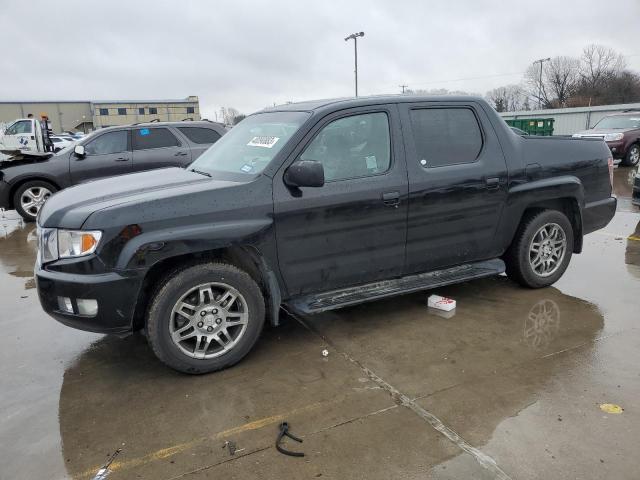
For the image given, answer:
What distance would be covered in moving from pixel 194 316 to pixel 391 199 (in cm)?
172

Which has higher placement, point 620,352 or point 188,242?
point 188,242

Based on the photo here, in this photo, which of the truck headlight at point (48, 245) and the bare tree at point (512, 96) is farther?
the bare tree at point (512, 96)

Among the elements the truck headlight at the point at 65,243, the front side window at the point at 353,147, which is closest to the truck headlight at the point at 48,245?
the truck headlight at the point at 65,243

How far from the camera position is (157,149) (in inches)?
374

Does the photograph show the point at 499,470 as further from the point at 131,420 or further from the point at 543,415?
the point at 131,420

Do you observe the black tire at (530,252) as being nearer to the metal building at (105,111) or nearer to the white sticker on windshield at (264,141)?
the white sticker on windshield at (264,141)

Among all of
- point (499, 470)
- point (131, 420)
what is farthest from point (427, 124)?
point (131, 420)

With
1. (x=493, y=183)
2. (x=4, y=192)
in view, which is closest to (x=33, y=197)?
(x=4, y=192)

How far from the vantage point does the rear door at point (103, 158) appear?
9.23 metres

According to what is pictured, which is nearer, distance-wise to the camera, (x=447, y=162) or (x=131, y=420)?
(x=131, y=420)

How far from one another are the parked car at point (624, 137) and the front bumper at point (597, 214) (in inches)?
468

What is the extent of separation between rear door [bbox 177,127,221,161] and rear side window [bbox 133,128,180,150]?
0.86ft

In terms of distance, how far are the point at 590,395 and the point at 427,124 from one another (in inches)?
93.8

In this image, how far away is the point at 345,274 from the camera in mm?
3908
